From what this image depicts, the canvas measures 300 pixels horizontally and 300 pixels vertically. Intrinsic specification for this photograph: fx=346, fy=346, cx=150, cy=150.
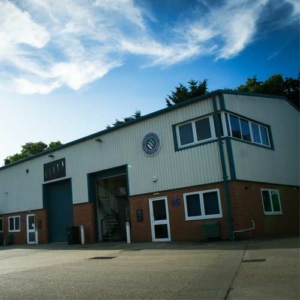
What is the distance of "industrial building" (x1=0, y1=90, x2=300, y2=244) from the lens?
52.2 ft

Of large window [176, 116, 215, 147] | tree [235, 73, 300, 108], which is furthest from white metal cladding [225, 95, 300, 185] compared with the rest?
tree [235, 73, 300, 108]

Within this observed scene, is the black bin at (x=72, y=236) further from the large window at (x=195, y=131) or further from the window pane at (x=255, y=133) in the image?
the window pane at (x=255, y=133)

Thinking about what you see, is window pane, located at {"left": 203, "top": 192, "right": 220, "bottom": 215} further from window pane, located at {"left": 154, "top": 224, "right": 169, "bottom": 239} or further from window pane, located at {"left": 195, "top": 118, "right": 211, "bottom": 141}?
window pane, located at {"left": 195, "top": 118, "right": 211, "bottom": 141}

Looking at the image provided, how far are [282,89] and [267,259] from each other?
3367cm

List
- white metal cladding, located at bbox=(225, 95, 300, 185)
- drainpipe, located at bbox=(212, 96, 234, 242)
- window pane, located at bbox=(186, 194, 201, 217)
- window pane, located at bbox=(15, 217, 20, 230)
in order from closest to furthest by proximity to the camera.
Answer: drainpipe, located at bbox=(212, 96, 234, 242)
window pane, located at bbox=(186, 194, 201, 217)
white metal cladding, located at bbox=(225, 95, 300, 185)
window pane, located at bbox=(15, 217, 20, 230)

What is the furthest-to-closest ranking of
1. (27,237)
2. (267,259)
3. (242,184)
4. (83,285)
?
1. (27,237)
2. (242,184)
3. (267,259)
4. (83,285)

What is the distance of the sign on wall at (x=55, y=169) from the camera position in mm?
24188

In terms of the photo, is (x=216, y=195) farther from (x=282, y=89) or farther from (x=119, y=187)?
(x=282, y=89)

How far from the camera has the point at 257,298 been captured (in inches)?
208

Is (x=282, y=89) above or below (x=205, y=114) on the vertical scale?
Result: above

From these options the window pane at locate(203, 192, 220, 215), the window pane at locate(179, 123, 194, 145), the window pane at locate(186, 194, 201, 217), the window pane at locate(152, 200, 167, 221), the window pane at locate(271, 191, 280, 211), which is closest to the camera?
the window pane at locate(203, 192, 220, 215)

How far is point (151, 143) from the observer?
18703 millimetres

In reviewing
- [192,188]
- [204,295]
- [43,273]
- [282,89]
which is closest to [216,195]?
[192,188]

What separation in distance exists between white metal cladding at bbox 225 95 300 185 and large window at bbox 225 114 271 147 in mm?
362
